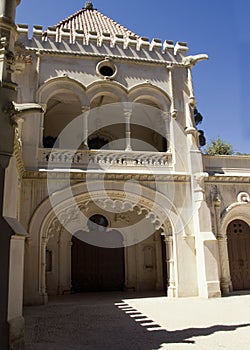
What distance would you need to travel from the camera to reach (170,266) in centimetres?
1199

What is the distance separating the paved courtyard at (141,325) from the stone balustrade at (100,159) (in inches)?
172

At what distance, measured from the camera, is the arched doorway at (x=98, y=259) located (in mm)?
14562

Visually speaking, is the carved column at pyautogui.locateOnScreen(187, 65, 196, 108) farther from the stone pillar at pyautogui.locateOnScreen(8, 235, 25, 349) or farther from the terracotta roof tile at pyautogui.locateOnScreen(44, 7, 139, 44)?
the stone pillar at pyautogui.locateOnScreen(8, 235, 25, 349)

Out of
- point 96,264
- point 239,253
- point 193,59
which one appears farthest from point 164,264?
point 193,59

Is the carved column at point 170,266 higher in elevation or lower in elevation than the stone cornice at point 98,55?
lower

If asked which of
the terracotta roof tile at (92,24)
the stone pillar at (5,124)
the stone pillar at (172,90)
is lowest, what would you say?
the stone pillar at (5,124)

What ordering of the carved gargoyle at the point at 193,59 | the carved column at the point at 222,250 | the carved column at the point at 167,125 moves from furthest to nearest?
the carved gargoyle at the point at 193,59 < the carved column at the point at 167,125 < the carved column at the point at 222,250

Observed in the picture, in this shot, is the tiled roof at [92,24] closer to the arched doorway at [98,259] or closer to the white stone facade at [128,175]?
the white stone facade at [128,175]

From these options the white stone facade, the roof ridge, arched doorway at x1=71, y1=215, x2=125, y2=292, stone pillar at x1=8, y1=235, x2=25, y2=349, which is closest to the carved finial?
the roof ridge

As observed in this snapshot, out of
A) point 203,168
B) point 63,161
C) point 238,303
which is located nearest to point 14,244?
point 63,161

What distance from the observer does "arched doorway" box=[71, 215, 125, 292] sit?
14562mm

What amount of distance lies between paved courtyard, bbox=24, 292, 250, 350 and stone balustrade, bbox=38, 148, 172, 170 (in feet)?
14.4

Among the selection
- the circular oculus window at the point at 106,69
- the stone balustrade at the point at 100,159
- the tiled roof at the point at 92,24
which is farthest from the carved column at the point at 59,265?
the tiled roof at the point at 92,24

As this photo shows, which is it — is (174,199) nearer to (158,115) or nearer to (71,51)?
(158,115)
